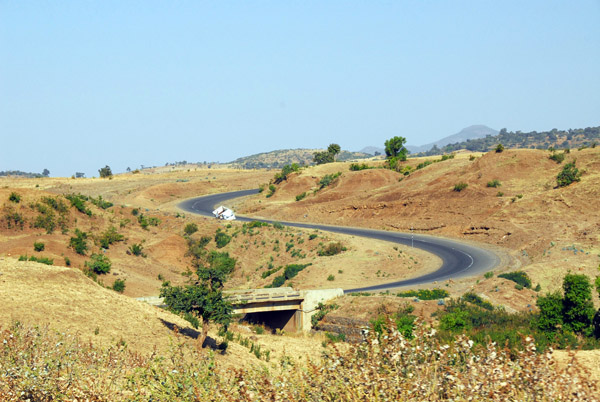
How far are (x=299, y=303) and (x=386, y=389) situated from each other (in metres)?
36.4

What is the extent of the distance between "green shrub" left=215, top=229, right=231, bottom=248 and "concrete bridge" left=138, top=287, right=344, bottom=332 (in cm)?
2788

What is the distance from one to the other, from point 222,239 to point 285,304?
107 ft

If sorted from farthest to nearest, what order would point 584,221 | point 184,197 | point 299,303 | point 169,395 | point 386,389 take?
point 184,197, point 584,221, point 299,303, point 169,395, point 386,389

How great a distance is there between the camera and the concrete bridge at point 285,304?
4262 cm

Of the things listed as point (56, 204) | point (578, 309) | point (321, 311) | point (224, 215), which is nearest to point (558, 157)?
point (224, 215)

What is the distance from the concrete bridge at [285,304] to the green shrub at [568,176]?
4349cm

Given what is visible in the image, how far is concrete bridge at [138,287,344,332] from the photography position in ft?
140

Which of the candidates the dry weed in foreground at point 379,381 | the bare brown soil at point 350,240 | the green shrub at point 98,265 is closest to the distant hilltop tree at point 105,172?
the bare brown soil at point 350,240

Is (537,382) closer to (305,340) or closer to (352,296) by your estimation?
(305,340)

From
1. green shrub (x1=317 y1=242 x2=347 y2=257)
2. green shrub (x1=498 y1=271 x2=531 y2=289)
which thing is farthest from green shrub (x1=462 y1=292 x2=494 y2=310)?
green shrub (x1=317 y1=242 x2=347 y2=257)

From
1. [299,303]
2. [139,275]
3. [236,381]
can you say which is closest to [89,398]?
[236,381]

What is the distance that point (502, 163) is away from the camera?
88188mm

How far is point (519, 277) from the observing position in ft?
162

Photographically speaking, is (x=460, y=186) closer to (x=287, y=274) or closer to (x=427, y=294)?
(x=287, y=274)
